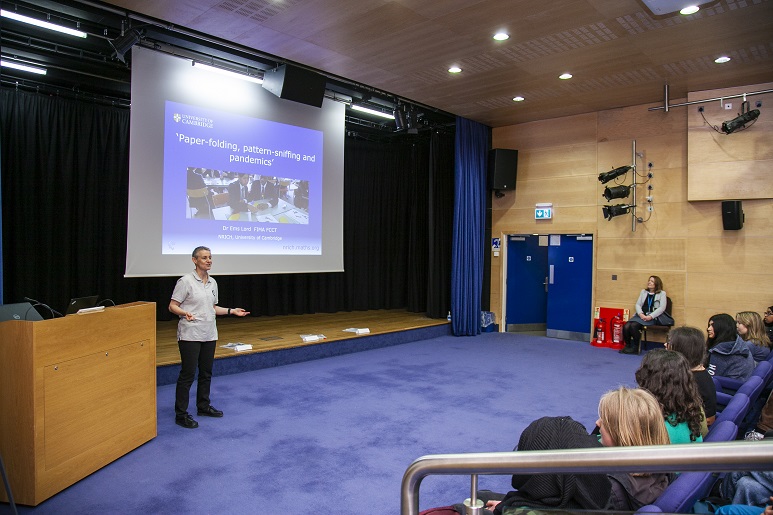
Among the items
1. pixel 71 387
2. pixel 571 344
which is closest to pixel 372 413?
pixel 71 387

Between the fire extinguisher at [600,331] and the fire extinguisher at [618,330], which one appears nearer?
the fire extinguisher at [618,330]

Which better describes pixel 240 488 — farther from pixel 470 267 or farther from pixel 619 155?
pixel 619 155

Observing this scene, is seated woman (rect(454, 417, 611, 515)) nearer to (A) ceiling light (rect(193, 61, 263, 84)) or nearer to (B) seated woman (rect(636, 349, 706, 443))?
(B) seated woman (rect(636, 349, 706, 443))

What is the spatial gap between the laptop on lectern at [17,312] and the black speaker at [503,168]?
7.09 meters

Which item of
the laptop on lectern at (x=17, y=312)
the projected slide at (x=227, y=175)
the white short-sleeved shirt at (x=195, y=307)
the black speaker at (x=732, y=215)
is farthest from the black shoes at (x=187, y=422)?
the black speaker at (x=732, y=215)

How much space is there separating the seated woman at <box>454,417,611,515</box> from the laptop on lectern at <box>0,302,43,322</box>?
295 cm

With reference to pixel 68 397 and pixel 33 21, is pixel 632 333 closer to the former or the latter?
pixel 68 397

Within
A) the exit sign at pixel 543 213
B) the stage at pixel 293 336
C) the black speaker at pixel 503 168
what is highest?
the black speaker at pixel 503 168

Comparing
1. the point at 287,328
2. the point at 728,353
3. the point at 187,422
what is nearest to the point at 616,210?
the point at 728,353

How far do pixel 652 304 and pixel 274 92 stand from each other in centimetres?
580

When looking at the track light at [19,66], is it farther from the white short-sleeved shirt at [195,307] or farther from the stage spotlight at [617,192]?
the stage spotlight at [617,192]

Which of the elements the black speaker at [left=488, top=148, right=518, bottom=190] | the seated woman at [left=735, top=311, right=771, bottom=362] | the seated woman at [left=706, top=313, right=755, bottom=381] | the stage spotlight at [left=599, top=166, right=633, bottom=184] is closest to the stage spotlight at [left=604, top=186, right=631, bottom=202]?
the stage spotlight at [left=599, top=166, right=633, bottom=184]

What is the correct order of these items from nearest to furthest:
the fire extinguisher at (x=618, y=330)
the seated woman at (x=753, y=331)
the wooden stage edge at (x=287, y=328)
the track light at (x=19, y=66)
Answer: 1. the seated woman at (x=753, y=331)
2. the track light at (x=19, y=66)
3. the wooden stage edge at (x=287, y=328)
4. the fire extinguisher at (x=618, y=330)

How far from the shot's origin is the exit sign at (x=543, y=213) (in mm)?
8547
